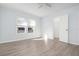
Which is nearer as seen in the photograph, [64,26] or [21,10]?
[21,10]

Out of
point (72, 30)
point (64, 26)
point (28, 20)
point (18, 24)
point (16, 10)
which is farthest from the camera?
point (64, 26)

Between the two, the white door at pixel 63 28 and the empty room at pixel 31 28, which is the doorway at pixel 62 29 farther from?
the empty room at pixel 31 28

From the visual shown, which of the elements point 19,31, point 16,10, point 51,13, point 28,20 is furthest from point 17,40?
point 51,13

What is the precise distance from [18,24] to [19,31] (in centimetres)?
27

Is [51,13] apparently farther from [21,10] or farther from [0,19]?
[0,19]

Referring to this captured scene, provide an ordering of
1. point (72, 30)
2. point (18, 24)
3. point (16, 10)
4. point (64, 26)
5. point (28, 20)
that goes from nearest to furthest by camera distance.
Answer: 1. point (18, 24)
2. point (16, 10)
3. point (28, 20)
4. point (72, 30)
5. point (64, 26)

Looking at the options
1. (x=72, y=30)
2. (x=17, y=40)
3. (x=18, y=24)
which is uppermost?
(x=18, y=24)

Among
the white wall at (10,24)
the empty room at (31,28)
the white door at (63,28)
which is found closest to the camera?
the empty room at (31,28)

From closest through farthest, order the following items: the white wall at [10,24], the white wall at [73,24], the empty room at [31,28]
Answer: the empty room at [31,28], the white wall at [10,24], the white wall at [73,24]

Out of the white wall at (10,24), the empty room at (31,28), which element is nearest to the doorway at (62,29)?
the empty room at (31,28)

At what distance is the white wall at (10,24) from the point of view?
11.2ft

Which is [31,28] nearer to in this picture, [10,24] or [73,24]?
[10,24]

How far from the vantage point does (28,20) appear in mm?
3676

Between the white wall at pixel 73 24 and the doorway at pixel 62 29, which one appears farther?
the doorway at pixel 62 29
